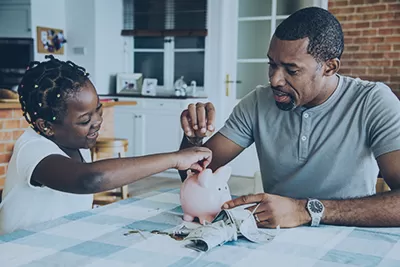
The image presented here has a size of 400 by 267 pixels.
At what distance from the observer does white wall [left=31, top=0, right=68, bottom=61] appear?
5539 mm

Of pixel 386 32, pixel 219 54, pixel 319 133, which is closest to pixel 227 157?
pixel 319 133

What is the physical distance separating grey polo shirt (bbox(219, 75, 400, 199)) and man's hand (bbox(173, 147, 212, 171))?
13.9 inches

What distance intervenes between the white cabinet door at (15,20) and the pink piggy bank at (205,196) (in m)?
4.96

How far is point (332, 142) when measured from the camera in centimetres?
147

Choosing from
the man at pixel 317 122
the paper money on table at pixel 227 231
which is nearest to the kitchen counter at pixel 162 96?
the man at pixel 317 122

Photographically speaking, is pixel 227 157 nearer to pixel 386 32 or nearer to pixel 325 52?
pixel 325 52

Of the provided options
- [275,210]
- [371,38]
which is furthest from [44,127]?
[371,38]

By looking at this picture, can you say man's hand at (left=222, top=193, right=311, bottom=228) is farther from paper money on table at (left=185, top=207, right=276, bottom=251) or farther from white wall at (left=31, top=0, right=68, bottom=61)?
white wall at (left=31, top=0, right=68, bottom=61)

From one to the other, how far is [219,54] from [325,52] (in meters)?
3.89

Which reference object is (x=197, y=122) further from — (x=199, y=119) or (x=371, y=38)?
(x=371, y=38)

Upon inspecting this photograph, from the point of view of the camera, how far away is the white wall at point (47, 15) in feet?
18.2

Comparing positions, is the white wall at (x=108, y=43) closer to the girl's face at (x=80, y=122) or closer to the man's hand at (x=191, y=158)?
the girl's face at (x=80, y=122)

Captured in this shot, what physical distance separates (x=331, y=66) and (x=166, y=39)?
4445 mm

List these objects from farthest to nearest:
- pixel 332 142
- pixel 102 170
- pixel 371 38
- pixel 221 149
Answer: pixel 371 38 < pixel 221 149 < pixel 332 142 < pixel 102 170
